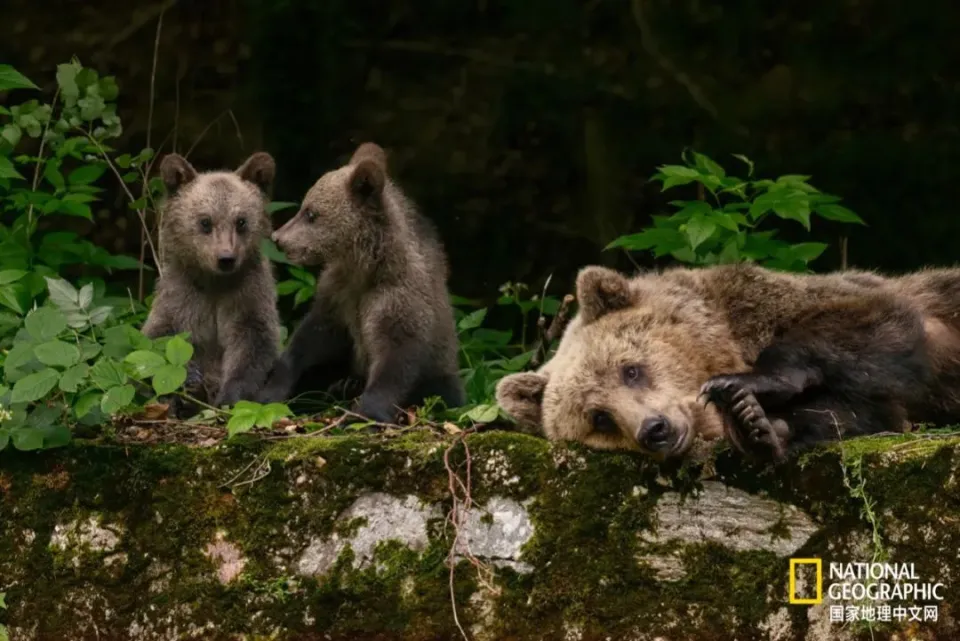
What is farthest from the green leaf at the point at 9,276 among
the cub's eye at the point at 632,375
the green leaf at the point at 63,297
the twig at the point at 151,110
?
the cub's eye at the point at 632,375

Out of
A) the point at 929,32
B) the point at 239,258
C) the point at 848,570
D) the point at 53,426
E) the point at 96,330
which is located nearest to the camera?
the point at 848,570

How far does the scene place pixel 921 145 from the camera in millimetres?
8672

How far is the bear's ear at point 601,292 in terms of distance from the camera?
576 cm

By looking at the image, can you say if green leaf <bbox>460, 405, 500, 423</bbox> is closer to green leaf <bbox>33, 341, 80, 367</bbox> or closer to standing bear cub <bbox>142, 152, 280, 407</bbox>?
standing bear cub <bbox>142, 152, 280, 407</bbox>

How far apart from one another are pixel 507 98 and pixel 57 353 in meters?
4.03

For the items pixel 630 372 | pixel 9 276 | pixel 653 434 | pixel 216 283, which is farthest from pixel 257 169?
pixel 653 434

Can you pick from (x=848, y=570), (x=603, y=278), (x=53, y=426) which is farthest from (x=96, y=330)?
(x=848, y=570)

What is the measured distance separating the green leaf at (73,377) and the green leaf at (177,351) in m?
0.30

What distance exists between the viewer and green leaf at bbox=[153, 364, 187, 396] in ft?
18.3

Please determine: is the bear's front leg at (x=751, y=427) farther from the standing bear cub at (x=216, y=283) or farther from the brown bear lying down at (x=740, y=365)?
the standing bear cub at (x=216, y=283)

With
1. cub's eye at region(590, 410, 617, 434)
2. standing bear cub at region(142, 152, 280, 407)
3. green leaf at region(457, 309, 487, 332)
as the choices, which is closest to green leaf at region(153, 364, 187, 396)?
standing bear cub at region(142, 152, 280, 407)

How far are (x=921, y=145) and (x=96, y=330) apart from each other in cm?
476

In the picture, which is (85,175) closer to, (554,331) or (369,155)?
(369,155)

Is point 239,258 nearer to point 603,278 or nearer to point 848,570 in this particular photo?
point 603,278
